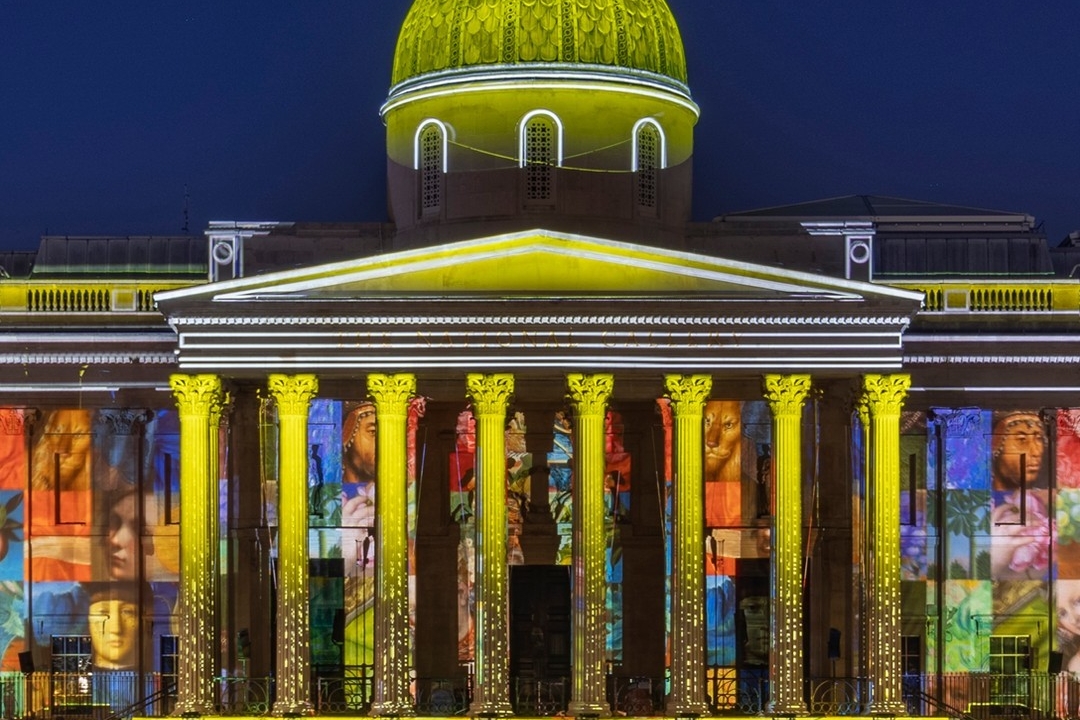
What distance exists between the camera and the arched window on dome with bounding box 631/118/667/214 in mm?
67125

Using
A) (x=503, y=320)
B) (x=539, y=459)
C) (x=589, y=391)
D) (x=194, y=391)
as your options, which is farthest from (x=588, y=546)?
(x=194, y=391)

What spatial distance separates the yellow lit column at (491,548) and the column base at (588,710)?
1.50m

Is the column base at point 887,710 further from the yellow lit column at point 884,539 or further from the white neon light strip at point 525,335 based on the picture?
the white neon light strip at point 525,335

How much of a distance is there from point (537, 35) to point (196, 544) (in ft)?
55.4

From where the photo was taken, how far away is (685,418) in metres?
59.7

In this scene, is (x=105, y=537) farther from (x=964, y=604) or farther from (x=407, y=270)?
(x=964, y=604)

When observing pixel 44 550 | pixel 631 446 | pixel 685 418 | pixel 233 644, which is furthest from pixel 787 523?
pixel 44 550

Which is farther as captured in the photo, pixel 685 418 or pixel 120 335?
pixel 120 335

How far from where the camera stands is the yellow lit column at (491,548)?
58969 mm

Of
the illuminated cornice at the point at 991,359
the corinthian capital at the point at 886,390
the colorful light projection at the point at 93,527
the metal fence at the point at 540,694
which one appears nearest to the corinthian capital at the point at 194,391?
the metal fence at the point at 540,694

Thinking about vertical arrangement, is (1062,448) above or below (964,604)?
above

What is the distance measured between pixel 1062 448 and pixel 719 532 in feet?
30.8

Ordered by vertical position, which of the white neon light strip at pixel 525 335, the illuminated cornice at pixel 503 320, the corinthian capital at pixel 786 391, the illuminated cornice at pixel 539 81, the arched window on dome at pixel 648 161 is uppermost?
the illuminated cornice at pixel 539 81

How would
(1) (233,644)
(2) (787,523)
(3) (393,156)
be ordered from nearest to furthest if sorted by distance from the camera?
(2) (787,523) < (1) (233,644) < (3) (393,156)
